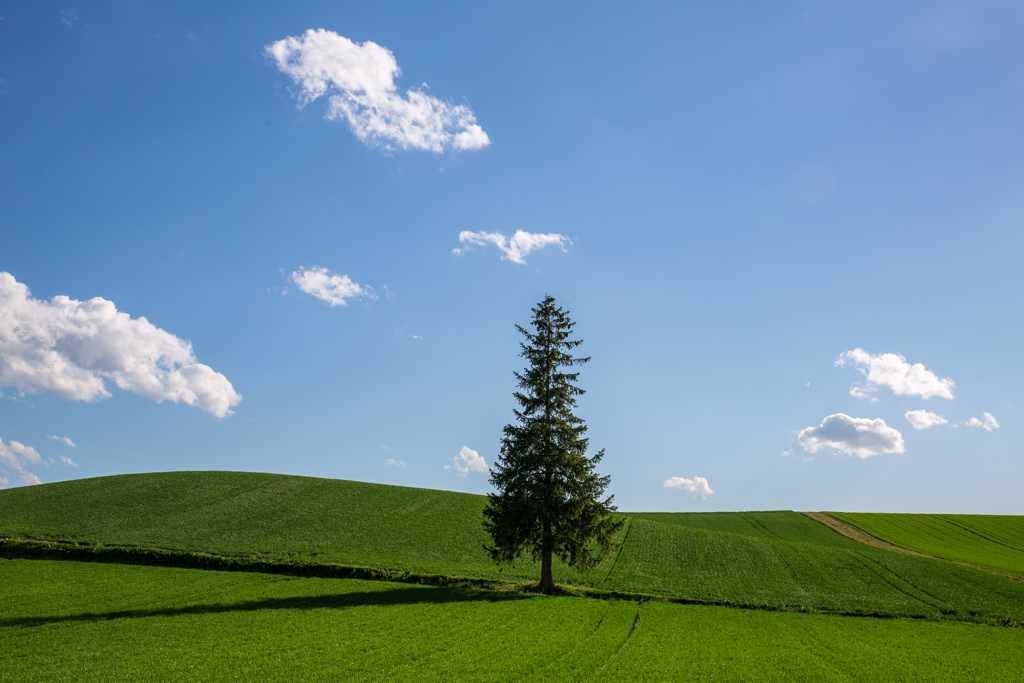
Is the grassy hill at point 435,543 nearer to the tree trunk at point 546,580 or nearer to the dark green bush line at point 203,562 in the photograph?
the dark green bush line at point 203,562

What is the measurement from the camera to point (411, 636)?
2017cm

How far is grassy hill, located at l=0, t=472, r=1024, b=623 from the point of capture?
3538 cm

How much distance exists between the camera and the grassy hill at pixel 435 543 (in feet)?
116

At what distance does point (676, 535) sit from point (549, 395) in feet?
86.4

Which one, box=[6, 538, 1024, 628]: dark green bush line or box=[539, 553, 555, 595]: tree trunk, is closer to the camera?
box=[539, 553, 555, 595]: tree trunk

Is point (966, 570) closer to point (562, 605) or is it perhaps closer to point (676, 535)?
point (676, 535)

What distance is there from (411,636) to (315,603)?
8226 millimetres

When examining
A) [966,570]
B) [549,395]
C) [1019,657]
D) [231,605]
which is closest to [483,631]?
[231,605]

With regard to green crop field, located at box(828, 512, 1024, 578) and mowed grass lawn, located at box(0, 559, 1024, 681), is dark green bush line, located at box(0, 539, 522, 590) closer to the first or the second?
mowed grass lawn, located at box(0, 559, 1024, 681)

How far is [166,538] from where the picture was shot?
38.8 meters

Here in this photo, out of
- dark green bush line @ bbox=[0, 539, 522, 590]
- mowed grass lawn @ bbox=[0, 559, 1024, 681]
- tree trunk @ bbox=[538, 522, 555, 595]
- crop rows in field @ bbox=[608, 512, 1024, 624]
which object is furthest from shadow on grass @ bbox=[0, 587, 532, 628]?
crop rows in field @ bbox=[608, 512, 1024, 624]

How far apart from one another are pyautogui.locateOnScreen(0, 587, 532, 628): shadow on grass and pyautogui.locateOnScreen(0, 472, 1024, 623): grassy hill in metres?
5.24

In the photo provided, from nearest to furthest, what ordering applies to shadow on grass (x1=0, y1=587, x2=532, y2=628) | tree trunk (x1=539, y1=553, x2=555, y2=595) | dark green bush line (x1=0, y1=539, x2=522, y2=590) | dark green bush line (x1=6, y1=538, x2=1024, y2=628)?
shadow on grass (x1=0, y1=587, x2=532, y2=628)
tree trunk (x1=539, y1=553, x2=555, y2=595)
dark green bush line (x1=6, y1=538, x2=1024, y2=628)
dark green bush line (x1=0, y1=539, x2=522, y2=590)

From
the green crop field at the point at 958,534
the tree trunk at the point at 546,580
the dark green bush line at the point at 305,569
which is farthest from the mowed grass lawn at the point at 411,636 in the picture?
the green crop field at the point at 958,534
